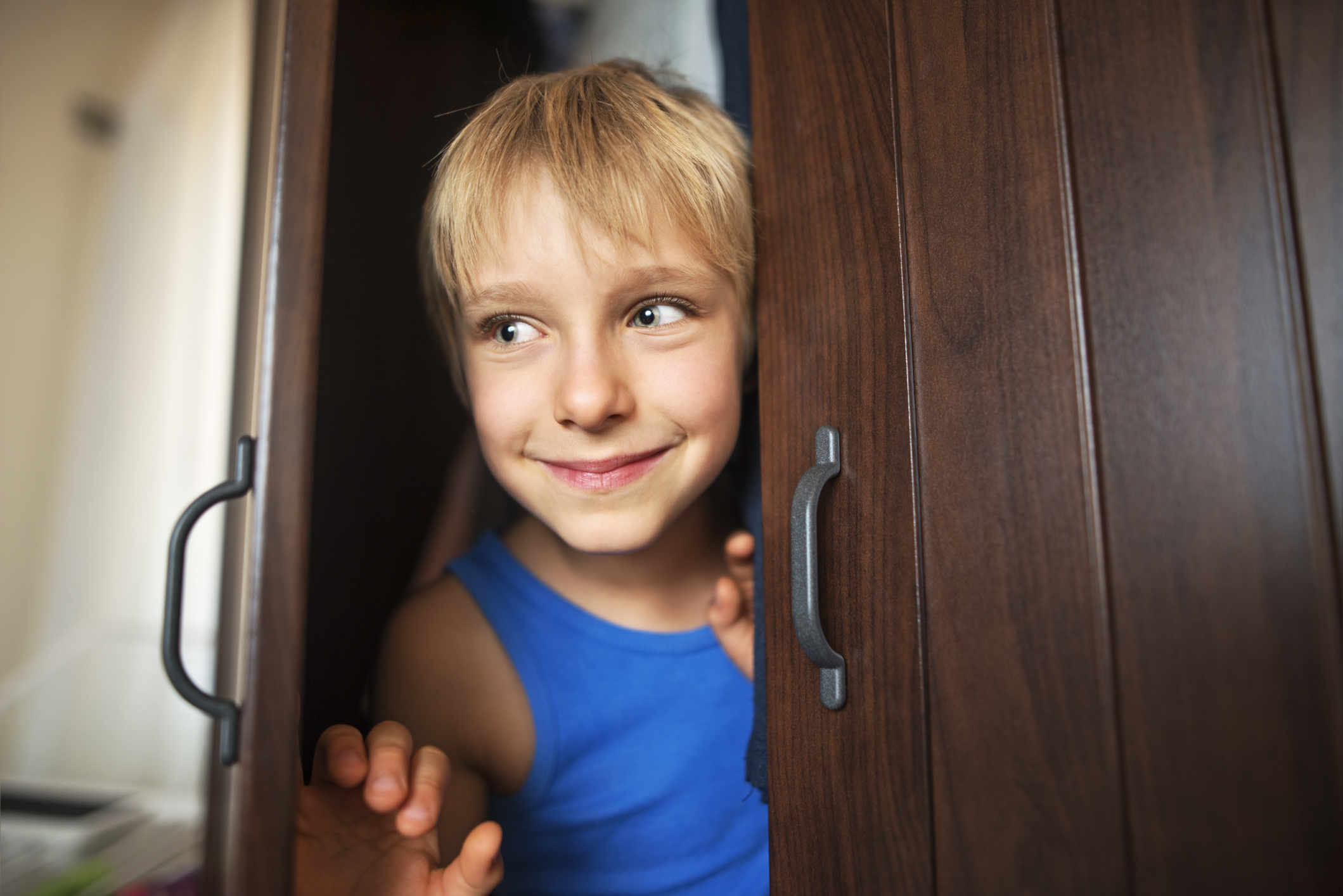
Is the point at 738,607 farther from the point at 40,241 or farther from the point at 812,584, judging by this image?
the point at 40,241

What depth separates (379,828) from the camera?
64 cm

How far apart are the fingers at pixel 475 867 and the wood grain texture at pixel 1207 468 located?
47 cm

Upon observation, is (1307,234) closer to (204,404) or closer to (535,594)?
(535,594)

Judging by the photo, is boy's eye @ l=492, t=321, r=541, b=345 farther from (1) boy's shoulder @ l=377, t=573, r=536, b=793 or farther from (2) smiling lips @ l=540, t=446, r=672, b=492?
(1) boy's shoulder @ l=377, t=573, r=536, b=793

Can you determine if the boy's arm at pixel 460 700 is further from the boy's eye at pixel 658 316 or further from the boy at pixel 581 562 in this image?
the boy's eye at pixel 658 316

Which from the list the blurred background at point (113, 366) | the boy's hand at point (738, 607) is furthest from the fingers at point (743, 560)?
the blurred background at point (113, 366)

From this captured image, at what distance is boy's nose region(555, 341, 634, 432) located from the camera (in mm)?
677

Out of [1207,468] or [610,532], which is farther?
[610,532]

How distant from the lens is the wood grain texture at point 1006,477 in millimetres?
463

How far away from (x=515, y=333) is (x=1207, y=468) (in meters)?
0.61

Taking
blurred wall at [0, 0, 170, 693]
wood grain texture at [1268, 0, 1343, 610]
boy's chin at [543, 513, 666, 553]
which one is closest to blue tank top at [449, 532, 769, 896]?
boy's chin at [543, 513, 666, 553]

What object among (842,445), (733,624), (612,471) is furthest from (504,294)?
(733,624)

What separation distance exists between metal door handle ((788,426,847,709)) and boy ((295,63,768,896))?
0.19m

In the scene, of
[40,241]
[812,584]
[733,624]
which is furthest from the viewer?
[40,241]
